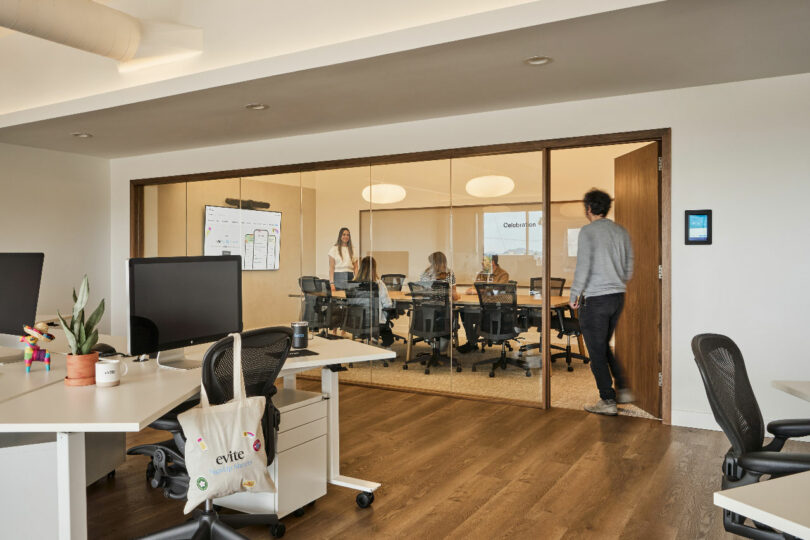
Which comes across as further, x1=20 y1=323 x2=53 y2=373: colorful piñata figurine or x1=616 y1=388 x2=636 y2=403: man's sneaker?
x1=616 y1=388 x2=636 y2=403: man's sneaker

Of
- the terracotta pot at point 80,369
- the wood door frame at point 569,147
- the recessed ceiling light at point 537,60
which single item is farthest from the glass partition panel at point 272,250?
the terracotta pot at point 80,369

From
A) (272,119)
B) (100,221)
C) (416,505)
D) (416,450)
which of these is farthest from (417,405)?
(100,221)

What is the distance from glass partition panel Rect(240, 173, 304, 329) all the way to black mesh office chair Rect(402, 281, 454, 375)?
1.43m

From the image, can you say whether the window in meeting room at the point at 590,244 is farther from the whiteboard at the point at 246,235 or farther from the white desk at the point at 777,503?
the white desk at the point at 777,503

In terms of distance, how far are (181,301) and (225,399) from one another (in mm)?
780

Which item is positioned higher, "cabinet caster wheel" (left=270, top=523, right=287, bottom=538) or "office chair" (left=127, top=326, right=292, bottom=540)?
"office chair" (left=127, top=326, right=292, bottom=540)

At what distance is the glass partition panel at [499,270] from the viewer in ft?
17.6

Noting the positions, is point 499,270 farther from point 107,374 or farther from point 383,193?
point 107,374

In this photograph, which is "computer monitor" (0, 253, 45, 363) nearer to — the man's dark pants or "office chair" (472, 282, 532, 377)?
"office chair" (472, 282, 532, 377)

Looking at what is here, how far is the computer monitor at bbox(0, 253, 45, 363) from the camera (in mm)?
3051

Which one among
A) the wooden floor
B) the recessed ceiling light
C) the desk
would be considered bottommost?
the wooden floor

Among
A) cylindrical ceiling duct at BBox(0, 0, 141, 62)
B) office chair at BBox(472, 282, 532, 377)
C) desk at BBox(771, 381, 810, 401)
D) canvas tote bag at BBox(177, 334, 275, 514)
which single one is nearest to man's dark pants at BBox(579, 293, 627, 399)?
office chair at BBox(472, 282, 532, 377)

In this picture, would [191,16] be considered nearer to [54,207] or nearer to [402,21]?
[402,21]

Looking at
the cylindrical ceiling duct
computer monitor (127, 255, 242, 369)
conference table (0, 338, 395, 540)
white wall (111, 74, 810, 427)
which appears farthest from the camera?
white wall (111, 74, 810, 427)
